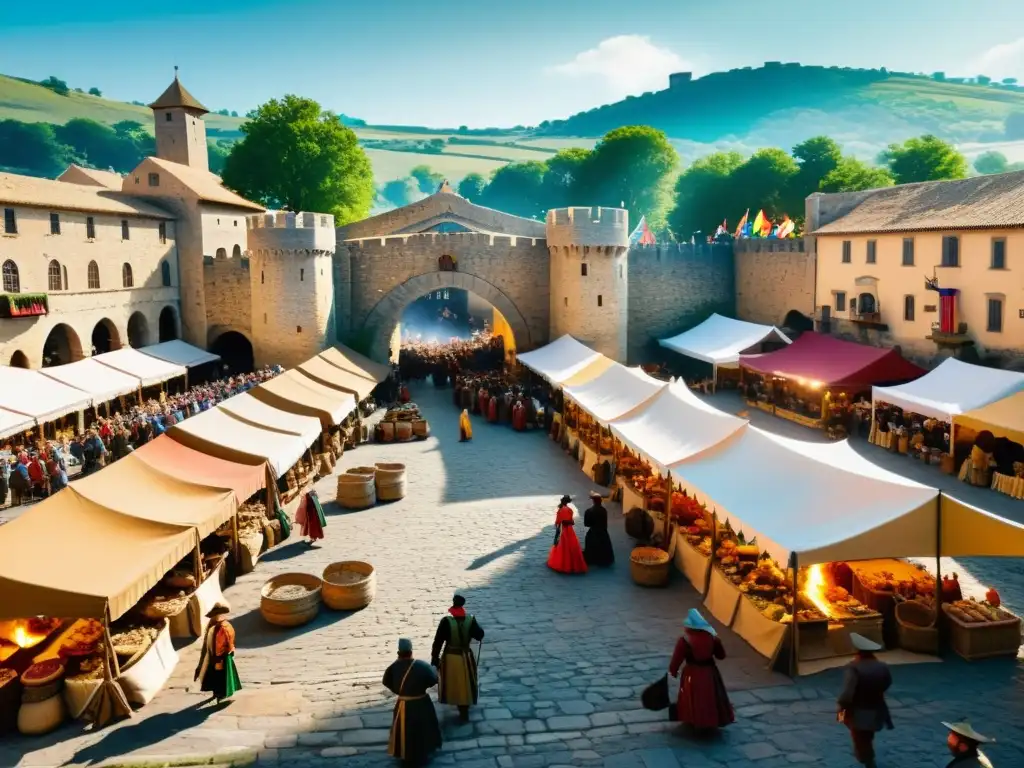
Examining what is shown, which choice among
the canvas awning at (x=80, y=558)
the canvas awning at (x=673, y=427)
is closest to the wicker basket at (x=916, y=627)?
the canvas awning at (x=673, y=427)

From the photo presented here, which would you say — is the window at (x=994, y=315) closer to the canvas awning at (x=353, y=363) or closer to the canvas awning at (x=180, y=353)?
the canvas awning at (x=353, y=363)

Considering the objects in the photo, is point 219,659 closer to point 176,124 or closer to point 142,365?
point 142,365

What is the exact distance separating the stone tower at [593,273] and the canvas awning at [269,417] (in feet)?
47.7

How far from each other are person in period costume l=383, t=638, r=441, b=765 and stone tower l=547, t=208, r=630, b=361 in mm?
23515

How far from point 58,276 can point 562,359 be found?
1659cm

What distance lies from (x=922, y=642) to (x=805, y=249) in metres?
24.2

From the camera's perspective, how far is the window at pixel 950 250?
937 inches

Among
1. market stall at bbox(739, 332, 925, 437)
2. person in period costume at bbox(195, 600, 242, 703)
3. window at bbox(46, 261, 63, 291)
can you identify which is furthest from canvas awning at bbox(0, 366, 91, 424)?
market stall at bbox(739, 332, 925, 437)

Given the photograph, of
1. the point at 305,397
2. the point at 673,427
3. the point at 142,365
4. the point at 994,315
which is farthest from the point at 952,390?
the point at 142,365

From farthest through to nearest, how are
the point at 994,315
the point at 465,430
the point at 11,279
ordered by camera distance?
the point at 11,279
the point at 994,315
the point at 465,430

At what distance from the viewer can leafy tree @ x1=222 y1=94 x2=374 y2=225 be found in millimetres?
40781

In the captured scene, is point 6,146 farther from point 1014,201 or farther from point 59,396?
point 1014,201

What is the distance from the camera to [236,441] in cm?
1436

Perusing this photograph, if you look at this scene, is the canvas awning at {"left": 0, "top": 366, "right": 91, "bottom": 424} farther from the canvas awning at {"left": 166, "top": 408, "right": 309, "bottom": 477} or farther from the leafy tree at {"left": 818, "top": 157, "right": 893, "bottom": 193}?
the leafy tree at {"left": 818, "top": 157, "right": 893, "bottom": 193}
